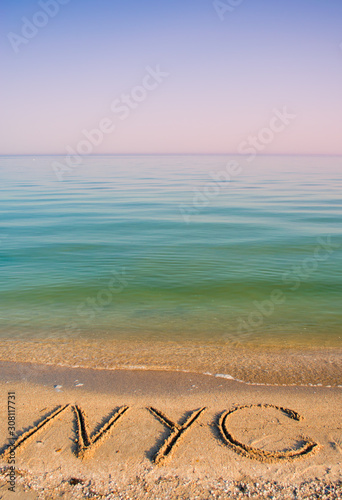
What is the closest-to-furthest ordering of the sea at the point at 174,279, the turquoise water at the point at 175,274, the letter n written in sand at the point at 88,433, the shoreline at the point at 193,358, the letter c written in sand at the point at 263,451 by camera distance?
the letter c written in sand at the point at 263,451, the letter n written in sand at the point at 88,433, the shoreline at the point at 193,358, the sea at the point at 174,279, the turquoise water at the point at 175,274

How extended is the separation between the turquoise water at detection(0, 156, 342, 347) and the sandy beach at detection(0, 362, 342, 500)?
2.46 meters

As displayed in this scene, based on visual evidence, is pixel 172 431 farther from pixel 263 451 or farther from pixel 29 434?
pixel 29 434

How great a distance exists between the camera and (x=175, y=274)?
13883 millimetres

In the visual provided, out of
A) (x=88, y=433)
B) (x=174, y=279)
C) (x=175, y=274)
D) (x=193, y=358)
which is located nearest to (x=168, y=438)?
(x=88, y=433)

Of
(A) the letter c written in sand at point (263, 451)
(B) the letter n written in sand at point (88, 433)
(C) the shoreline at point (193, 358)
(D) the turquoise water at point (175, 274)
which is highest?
(A) the letter c written in sand at point (263, 451)

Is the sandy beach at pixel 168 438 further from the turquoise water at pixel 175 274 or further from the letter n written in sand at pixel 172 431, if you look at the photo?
the turquoise water at pixel 175 274

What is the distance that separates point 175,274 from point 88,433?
8.92 metres

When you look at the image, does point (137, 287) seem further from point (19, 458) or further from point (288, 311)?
point (19, 458)

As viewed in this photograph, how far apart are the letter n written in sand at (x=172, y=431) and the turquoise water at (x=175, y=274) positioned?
3246mm

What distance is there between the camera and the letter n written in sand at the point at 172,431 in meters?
4.77

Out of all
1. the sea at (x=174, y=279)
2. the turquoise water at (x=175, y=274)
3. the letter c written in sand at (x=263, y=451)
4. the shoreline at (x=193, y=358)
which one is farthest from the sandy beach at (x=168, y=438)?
the turquoise water at (x=175, y=274)

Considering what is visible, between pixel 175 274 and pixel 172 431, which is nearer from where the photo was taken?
pixel 172 431

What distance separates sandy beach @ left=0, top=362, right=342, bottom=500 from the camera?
432 centimetres

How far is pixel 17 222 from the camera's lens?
969 inches
